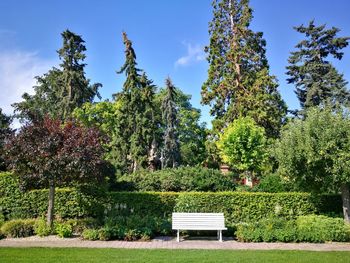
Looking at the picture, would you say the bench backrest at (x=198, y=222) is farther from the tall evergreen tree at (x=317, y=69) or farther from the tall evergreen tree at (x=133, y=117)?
the tall evergreen tree at (x=317, y=69)

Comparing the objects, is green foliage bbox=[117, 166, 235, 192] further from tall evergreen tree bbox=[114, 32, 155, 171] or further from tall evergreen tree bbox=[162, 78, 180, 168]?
tall evergreen tree bbox=[162, 78, 180, 168]

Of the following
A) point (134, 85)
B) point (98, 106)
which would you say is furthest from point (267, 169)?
point (98, 106)

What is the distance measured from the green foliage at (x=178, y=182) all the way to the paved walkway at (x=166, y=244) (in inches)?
195

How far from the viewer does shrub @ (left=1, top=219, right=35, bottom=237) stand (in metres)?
11.6

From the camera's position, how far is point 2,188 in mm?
15367

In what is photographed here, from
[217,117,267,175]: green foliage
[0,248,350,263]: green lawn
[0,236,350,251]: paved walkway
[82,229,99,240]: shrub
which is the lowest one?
[0,248,350,263]: green lawn

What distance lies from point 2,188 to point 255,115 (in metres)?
17.7

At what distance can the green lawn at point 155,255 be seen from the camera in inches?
331

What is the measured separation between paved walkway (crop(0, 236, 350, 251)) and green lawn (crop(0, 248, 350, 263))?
67 centimetres

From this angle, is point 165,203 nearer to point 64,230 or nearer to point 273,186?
point 64,230

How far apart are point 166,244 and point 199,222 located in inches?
60.9

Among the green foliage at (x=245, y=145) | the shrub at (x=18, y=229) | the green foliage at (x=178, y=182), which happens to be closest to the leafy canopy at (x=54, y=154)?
the shrub at (x=18, y=229)

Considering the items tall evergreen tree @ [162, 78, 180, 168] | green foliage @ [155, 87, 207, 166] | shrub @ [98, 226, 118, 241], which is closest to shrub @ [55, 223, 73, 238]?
shrub @ [98, 226, 118, 241]

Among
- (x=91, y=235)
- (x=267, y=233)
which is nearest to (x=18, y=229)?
(x=91, y=235)
